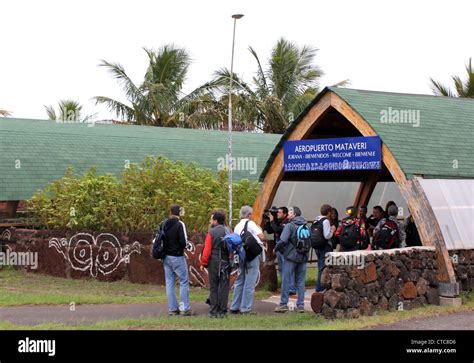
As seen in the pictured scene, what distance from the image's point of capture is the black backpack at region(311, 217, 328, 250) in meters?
13.4

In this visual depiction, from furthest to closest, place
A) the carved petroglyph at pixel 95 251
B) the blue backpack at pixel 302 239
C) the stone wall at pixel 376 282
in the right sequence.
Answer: the carved petroglyph at pixel 95 251 < the blue backpack at pixel 302 239 < the stone wall at pixel 376 282

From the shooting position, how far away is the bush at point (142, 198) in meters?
18.6

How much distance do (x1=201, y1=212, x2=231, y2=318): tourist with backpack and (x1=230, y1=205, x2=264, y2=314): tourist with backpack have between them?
38 cm

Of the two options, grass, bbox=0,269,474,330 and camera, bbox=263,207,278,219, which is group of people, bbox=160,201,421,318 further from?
grass, bbox=0,269,474,330

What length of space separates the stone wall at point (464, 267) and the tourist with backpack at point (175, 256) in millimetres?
4551

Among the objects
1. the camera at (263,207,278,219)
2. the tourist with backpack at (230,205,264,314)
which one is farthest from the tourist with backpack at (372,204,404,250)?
the tourist with backpack at (230,205,264,314)

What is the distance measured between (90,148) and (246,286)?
1444 cm

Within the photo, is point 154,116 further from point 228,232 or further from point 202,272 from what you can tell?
point 228,232

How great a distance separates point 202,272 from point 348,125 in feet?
13.8
